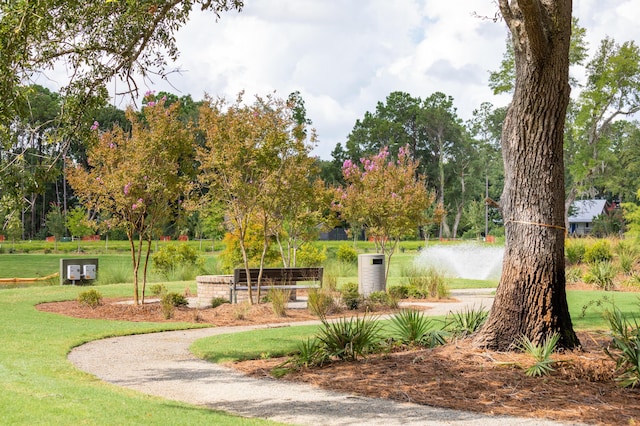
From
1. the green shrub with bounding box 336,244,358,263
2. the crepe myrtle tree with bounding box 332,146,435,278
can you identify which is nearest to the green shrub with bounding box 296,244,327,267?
the crepe myrtle tree with bounding box 332,146,435,278

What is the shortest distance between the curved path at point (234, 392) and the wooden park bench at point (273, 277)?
5.67 m

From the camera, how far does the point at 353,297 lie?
51.1 ft

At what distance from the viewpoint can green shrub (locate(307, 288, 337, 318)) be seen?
13.5 m

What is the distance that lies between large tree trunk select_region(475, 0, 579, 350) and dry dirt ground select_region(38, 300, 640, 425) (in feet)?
1.37

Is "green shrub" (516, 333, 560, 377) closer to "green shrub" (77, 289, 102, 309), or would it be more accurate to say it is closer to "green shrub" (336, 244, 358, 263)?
"green shrub" (77, 289, 102, 309)

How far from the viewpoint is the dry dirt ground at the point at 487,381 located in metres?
6.68

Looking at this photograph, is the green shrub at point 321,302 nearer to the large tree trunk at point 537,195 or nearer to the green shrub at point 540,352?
the large tree trunk at point 537,195

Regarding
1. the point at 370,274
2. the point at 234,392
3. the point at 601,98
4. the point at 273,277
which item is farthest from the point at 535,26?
the point at 601,98

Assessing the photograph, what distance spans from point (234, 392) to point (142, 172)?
7991mm

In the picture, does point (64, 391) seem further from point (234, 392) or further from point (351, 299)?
point (351, 299)

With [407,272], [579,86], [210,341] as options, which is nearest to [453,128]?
[579,86]

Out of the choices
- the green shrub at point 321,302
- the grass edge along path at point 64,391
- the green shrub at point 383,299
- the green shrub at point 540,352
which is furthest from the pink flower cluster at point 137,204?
the green shrub at point 540,352

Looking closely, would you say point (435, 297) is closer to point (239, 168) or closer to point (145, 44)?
point (239, 168)

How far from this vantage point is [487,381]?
7.49 metres
